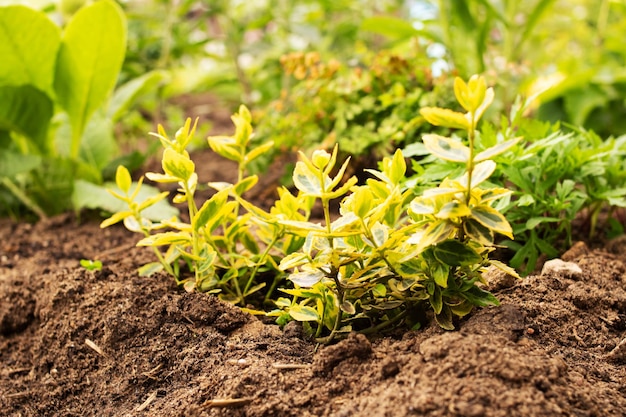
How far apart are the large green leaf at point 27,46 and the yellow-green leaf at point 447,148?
199 cm

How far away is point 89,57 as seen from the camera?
272 cm

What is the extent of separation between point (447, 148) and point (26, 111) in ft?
6.97

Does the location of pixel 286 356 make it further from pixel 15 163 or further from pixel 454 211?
pixel 15 163

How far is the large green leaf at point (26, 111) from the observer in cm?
264

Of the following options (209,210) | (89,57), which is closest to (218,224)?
(209,210)

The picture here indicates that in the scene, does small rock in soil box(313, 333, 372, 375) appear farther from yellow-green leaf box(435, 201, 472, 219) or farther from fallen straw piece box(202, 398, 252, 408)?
yellow-green leaf box(435, 201, 472, 219)

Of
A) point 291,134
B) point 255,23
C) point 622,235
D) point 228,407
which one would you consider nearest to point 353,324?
point 228,407

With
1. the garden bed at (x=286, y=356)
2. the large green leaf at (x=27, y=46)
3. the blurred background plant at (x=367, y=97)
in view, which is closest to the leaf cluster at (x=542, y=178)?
the blurred background plant at (x=367, y=97)

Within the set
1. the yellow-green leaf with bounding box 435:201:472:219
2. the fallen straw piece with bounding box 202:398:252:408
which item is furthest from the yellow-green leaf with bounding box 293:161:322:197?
the fallen straw piece with bounding box 202:398:252:408

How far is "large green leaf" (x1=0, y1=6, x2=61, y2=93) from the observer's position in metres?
2.54

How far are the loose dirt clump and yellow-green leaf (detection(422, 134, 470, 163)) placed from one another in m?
0.35

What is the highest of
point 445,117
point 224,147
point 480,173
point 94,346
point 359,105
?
point 445,117

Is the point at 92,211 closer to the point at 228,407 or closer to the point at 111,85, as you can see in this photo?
the point at 111,85

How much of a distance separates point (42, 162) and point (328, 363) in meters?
2.11
